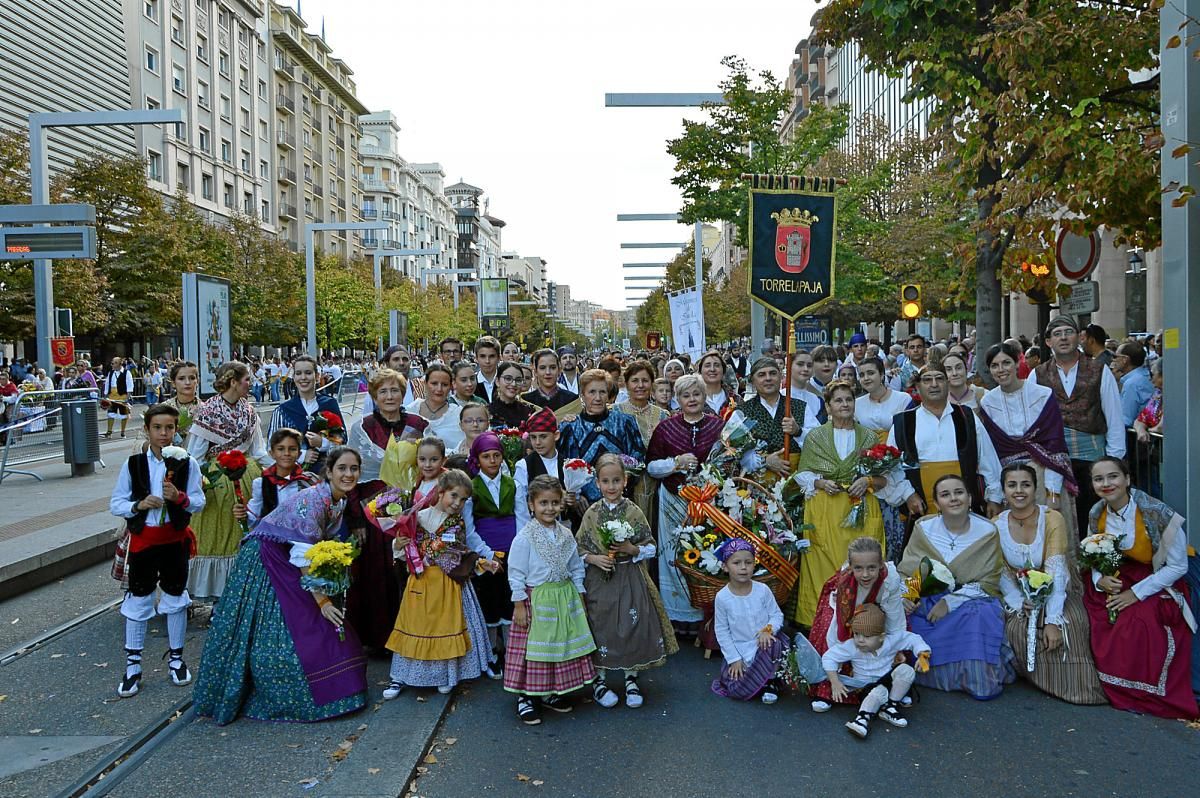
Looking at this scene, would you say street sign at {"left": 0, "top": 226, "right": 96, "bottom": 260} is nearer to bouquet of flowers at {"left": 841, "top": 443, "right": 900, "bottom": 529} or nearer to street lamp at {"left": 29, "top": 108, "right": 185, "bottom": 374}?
street lamp at {"left": 29, "top": 108, "right": 185, "bottom": 374}

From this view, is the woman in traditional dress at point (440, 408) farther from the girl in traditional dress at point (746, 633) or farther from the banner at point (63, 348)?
the banner at point (63, 348)

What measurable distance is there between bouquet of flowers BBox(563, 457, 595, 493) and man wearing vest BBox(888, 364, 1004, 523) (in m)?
2.24

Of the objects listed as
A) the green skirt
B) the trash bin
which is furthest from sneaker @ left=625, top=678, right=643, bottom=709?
the trash bin

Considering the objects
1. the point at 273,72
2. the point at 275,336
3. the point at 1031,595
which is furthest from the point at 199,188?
the point at 1031,595

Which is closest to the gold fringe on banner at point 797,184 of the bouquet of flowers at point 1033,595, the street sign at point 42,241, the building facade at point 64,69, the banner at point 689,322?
the bouquet of flowers at point 1033,595

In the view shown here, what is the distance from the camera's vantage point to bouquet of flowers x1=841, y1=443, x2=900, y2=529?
639 cm

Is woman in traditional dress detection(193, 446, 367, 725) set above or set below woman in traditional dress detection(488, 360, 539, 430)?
below

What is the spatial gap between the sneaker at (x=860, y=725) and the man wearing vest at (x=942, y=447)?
2.12 metres

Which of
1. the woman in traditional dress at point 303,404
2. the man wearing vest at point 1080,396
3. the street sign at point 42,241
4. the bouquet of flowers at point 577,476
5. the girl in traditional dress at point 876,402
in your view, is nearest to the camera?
the bouquet of flowers at point 577,476

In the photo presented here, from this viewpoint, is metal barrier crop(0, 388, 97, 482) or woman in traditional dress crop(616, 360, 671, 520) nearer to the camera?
woman in traditional dress crop(616, 360, 671, 520)

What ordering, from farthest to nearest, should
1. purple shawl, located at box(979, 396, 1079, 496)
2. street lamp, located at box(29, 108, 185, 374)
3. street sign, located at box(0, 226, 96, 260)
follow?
street lamp, located at box(29, 108, 185, 374)
street sign, located at box(0, 226, 96, 260)
purple shawl, located at box(979, 396, 1079, 496)

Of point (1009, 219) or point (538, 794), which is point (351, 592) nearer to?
point (538, 794)

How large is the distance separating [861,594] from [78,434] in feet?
40.8

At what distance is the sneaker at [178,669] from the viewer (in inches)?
235
